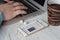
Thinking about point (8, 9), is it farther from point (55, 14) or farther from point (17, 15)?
point (55, 14)

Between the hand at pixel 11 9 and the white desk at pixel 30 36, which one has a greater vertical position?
the hand at pixel 11 9

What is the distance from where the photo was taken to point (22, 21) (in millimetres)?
878

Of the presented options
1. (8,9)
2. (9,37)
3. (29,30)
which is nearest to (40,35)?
(29,30)

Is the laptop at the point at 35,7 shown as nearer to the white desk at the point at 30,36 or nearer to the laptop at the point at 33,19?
the laptop at the point at 33,19

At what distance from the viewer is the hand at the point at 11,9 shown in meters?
0.90

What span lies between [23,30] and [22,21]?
9cm

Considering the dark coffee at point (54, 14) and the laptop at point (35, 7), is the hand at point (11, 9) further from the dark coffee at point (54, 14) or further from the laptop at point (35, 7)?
the dark coffee at point (54, 14)

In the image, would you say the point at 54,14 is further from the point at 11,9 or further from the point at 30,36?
the point at 11,9

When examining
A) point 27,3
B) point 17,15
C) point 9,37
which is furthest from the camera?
point 27,3

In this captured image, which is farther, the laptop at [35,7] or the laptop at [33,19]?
the laptop at [35,7]

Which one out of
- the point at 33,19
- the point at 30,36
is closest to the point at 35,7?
the point at 33,19

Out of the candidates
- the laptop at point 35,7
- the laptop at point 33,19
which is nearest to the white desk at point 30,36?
the laptop at point 33,19

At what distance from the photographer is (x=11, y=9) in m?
0.97

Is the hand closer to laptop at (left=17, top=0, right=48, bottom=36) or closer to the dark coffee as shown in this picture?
laptop at (left=17, top=0, right=48, bottom=36)
